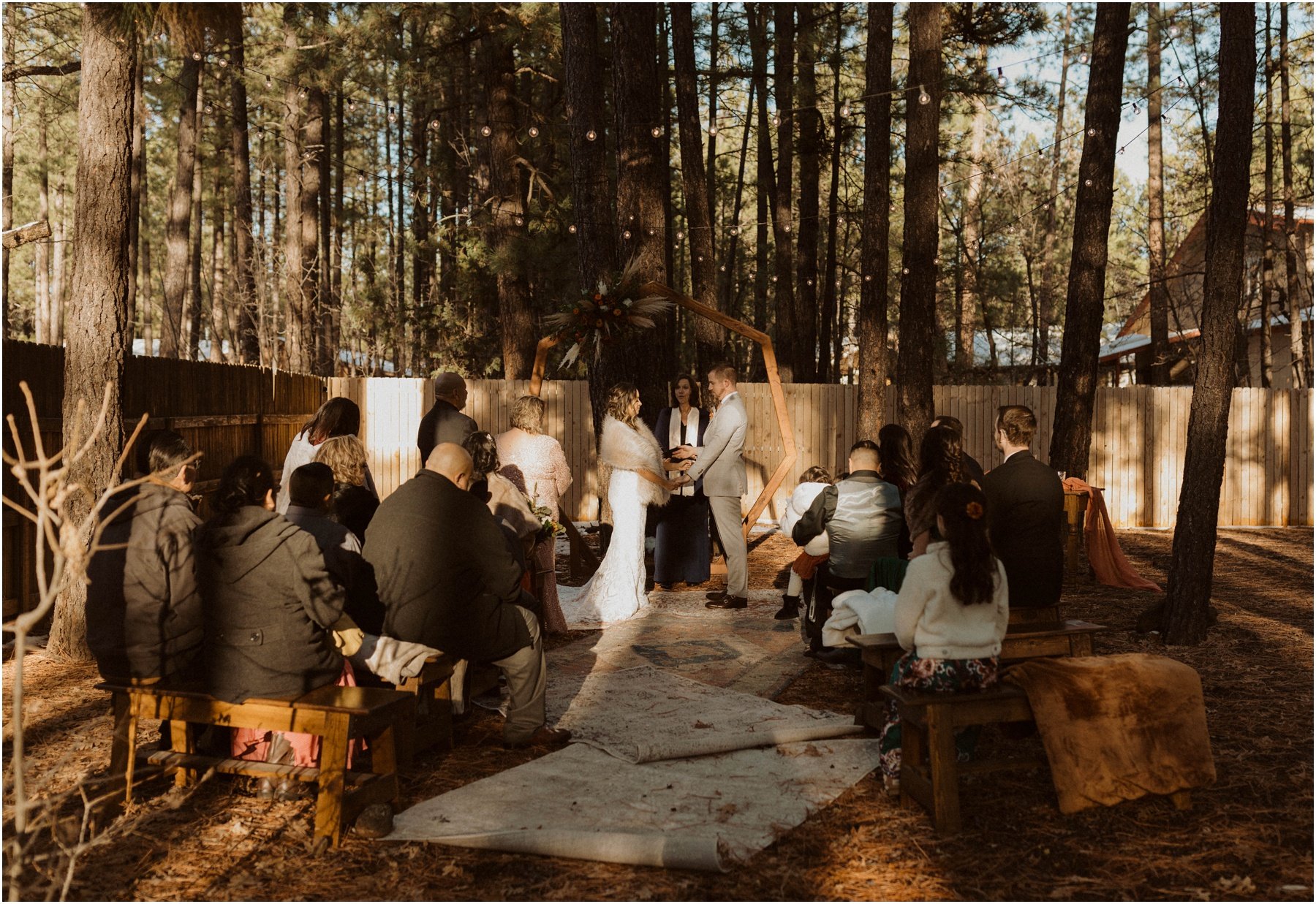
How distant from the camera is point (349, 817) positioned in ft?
13.8

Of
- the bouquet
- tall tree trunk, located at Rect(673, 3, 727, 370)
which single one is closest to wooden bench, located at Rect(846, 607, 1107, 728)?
the bouquet

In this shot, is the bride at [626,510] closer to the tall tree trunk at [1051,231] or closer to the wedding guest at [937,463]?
the wedding guest at [937,463]

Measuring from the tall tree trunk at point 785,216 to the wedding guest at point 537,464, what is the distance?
41.2ft

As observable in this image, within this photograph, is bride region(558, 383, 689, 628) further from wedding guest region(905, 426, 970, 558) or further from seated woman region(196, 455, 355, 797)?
seated woman region(196, 455, 355, 797)

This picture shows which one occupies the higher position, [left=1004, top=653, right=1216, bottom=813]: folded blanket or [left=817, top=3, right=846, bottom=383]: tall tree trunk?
[left=817, top=3, right=846, bottom=383]: tall tree trunk

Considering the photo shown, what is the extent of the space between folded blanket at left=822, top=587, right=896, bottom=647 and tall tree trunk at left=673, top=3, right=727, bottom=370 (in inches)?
321

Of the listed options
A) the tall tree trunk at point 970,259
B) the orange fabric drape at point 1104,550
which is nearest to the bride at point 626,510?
the orange fabric drape at point 1104,550

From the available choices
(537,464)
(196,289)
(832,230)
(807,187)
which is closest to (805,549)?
(537,464)

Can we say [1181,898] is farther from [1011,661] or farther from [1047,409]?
[1047,409]

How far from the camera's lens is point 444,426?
7.94 m

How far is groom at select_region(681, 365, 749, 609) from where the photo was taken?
9070mm

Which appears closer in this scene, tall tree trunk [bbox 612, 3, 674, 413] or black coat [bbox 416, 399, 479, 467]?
black coat [bbox 416, 399, 479, 467]

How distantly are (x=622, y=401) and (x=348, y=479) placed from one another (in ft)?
10.2

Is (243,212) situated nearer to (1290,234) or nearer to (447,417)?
(447,417)
